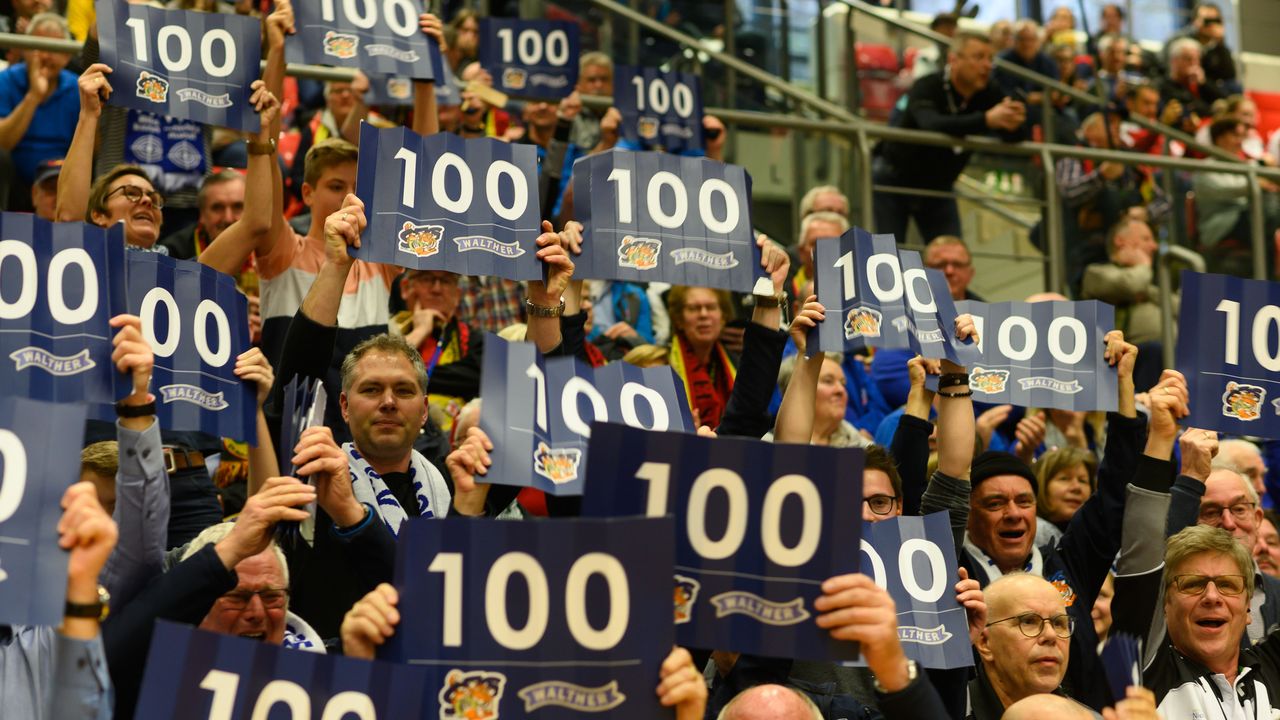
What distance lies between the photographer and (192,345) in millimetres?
4340

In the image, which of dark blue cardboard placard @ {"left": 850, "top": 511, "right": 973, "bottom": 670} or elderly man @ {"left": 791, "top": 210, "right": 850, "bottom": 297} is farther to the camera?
elderly man @ {"left": 791, "top": 210, "right": 850, "bottom": 297}

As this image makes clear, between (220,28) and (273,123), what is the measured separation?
0.37 m

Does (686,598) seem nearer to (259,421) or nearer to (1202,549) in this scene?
(259,421)

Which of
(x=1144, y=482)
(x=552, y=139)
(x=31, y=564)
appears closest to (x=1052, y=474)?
(x=1144, y=482)

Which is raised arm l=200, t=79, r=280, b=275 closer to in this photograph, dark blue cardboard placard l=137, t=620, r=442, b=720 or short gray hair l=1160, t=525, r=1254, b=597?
dark blue cardboard placard l=137, t=620, r=442, b=720

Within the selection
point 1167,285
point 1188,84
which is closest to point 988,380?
point 1167,285

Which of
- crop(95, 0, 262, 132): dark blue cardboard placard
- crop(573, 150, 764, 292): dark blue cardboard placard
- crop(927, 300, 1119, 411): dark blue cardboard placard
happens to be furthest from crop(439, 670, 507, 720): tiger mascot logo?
crop(95, 0, 262, 132): dark blue cardboard placard

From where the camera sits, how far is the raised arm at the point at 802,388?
500 centimetres

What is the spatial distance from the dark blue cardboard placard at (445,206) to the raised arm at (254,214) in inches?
31.5

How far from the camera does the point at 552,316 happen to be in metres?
5.03

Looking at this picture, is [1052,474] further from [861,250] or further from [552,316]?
[552,316]

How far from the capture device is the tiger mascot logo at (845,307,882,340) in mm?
5055

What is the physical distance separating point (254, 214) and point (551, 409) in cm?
191

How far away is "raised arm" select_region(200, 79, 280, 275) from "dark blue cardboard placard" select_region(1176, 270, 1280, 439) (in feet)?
9.74
